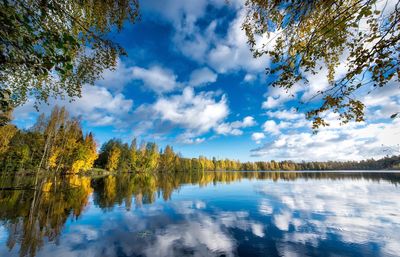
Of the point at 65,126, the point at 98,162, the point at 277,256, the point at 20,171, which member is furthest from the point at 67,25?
the point at 98,162

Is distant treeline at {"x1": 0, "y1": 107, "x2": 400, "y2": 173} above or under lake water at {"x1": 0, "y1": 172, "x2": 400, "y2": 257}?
above

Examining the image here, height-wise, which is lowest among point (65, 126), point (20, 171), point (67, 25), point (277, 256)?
point (277, 256)

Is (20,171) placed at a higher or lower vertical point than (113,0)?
lower

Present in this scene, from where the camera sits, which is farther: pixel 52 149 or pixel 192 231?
pixel 52 149

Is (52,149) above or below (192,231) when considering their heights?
above

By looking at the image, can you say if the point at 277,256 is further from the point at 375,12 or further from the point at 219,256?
the point at 375,12

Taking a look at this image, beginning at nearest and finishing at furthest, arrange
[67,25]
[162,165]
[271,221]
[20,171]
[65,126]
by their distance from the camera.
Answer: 1. [67,25]
2. [271,221]
3. [65,126]
4. [20,171]
5. [162,165]

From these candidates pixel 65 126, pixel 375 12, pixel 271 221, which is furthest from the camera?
pixel 65 126

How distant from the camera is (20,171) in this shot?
147 ft

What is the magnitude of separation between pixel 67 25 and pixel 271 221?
584 inches

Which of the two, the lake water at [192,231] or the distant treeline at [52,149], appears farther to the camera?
the distant treeline at [52,149]

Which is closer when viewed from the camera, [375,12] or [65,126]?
[375,12]

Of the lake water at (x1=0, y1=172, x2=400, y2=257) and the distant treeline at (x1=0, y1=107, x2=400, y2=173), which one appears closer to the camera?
the lake water at (x1=0, y1=172, x2=400, y2=257)

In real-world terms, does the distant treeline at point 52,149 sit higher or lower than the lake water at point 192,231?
higher
